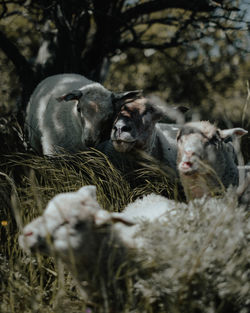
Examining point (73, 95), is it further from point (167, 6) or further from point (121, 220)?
point (167, 6)

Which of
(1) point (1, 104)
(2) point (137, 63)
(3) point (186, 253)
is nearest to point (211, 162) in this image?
(3) point (186, 253)

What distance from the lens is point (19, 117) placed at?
5906 mm

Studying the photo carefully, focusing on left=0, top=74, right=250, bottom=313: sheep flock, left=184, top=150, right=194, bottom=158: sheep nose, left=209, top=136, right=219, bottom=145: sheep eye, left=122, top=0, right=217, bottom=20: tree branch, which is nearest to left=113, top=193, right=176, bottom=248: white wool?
left=0, top=74, right=250, bottom=313: sheep flock

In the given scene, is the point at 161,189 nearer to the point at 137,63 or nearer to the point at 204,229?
the point at 204,229

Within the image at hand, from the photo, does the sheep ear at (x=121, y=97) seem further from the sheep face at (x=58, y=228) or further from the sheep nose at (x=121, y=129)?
the sheep face at (x=58, y=228)

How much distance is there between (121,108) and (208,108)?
8.82ft

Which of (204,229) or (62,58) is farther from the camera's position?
(62,58)

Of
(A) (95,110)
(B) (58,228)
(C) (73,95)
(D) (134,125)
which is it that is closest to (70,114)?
(C) (73,95)

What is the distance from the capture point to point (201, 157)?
2877mm

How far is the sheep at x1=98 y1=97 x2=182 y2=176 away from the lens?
12.1ft

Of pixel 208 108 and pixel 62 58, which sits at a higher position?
pixel 62 58

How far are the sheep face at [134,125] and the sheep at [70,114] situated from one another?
28 centimetres

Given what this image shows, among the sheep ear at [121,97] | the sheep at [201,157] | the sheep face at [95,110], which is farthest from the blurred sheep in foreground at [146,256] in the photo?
Result: the sheep ear at [121,97]

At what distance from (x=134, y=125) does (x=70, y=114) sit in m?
1.08
